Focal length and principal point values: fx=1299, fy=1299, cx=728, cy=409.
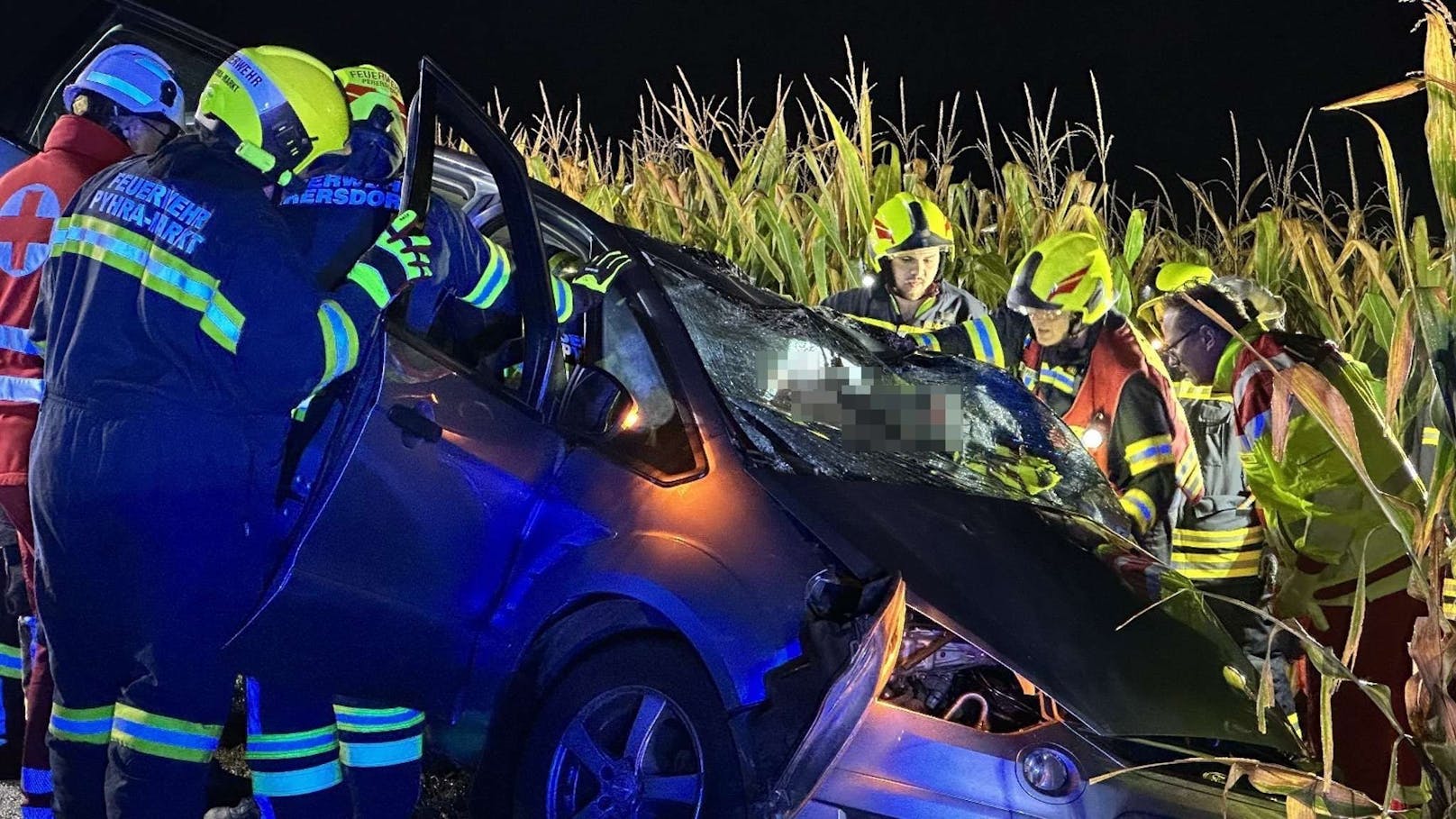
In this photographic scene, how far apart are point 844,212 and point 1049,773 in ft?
16.6

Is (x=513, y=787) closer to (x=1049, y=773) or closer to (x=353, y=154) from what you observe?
(x=1049, y=773)

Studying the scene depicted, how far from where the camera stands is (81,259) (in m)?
2.94

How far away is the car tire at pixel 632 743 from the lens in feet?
8.46

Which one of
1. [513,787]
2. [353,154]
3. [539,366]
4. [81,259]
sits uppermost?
[353,154]

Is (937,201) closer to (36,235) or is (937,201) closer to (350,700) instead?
(36,235)

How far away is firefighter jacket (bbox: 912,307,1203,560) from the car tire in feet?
5.98

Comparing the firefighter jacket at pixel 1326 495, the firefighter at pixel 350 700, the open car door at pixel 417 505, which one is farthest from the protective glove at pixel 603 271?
the firefighter jacket at pixel 1326 495

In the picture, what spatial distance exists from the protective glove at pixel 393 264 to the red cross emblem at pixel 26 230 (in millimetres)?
1160

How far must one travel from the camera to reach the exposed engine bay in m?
2.42

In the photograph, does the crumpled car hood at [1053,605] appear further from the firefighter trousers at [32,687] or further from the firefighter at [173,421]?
the firefighter trousers at [32,687]

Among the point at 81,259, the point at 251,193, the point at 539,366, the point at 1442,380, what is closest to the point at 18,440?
the point at 81,259

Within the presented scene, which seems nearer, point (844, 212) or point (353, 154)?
point (353, 154)

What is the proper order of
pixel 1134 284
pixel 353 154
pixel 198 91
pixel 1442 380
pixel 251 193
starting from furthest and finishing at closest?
pixel 1134 284, pixel 198 91, pixel 353 154, pixel 251 193, pixel 1442 380

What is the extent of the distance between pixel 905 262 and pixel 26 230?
3406 mm
